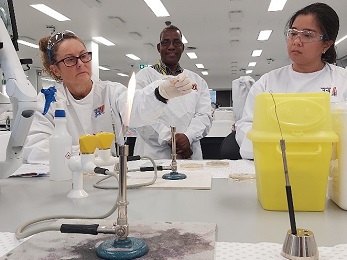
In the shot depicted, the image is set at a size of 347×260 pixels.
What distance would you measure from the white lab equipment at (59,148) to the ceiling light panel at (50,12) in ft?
17.4

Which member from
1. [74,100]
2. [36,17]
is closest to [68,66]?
[74,100]

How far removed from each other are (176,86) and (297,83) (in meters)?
0.90

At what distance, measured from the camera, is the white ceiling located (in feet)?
19.1

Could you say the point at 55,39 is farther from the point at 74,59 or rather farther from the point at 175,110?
the point at 175,110

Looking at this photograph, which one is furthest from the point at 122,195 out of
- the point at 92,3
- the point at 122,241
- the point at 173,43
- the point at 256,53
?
A: the point at 256,53

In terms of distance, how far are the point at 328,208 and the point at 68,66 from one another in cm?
125

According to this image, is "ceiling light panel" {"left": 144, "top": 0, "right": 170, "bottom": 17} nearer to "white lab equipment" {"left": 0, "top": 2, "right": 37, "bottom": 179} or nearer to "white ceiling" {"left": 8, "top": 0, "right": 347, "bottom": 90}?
"white ceiling" {"left": 8, "top": 0, "right": 347, "bottom": 90}

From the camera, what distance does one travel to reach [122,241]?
0.54 metres

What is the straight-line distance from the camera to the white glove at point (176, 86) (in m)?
1.12

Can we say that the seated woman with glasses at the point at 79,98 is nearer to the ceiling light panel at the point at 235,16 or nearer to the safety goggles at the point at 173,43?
the safety goggles at the point at 173,43

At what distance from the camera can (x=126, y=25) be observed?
712 centimetres

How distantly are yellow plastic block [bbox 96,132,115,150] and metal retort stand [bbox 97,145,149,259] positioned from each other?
0.34 meters

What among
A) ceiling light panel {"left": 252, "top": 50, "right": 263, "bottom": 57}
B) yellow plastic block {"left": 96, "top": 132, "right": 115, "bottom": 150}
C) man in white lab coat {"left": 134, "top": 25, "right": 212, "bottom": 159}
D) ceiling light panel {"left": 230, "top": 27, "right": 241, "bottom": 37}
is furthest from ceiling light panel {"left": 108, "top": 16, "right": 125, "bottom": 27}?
yellow plastic block {"left": 96, "top": 132, "right": 115, "bottom": 150}

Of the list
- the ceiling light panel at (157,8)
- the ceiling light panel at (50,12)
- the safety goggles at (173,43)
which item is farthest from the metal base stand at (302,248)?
the ceiling light panel at (50,12)
